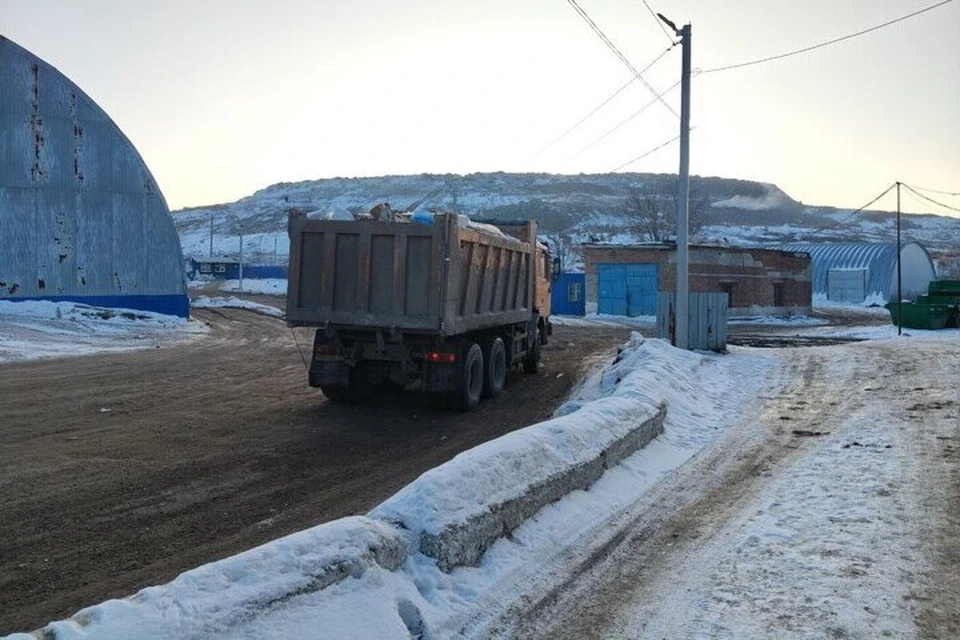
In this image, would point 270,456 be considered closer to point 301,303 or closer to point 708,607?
point 301,303

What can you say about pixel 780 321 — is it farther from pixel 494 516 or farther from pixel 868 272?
pixel 494 516

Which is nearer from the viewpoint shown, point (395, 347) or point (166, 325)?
point (395, 347)

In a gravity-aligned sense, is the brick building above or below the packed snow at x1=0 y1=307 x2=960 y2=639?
above

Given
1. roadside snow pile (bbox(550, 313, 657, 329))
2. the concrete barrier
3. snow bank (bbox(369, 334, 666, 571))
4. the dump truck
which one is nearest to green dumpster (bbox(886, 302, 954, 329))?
roadside snow pile (bbox(550, 313, 657, 329))

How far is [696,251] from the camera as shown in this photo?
→ 4281 cm

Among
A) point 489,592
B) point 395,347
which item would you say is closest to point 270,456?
point 395,347

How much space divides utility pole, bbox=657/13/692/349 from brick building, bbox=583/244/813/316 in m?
23.2

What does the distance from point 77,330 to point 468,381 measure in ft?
58.2

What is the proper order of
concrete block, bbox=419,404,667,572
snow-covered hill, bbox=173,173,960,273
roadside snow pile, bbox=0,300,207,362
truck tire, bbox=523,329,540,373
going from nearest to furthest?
1. concrete block, bbox=419,404,667,572
2. truck tire, bbox=523,329,540,373
3. roadside snow pile, bbox=0,300,207,362
4. snow-covered hill, bbox=173,173,960,273

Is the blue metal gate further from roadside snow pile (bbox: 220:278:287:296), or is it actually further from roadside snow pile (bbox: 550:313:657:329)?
roadside snow pile (bbox: 220:278:287:296)

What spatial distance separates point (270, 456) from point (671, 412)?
18.0ft

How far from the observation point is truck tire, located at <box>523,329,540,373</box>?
17484 millimetres

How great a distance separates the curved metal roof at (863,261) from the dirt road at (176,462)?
50497 millimetres

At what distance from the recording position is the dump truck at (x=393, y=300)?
1177 cm
